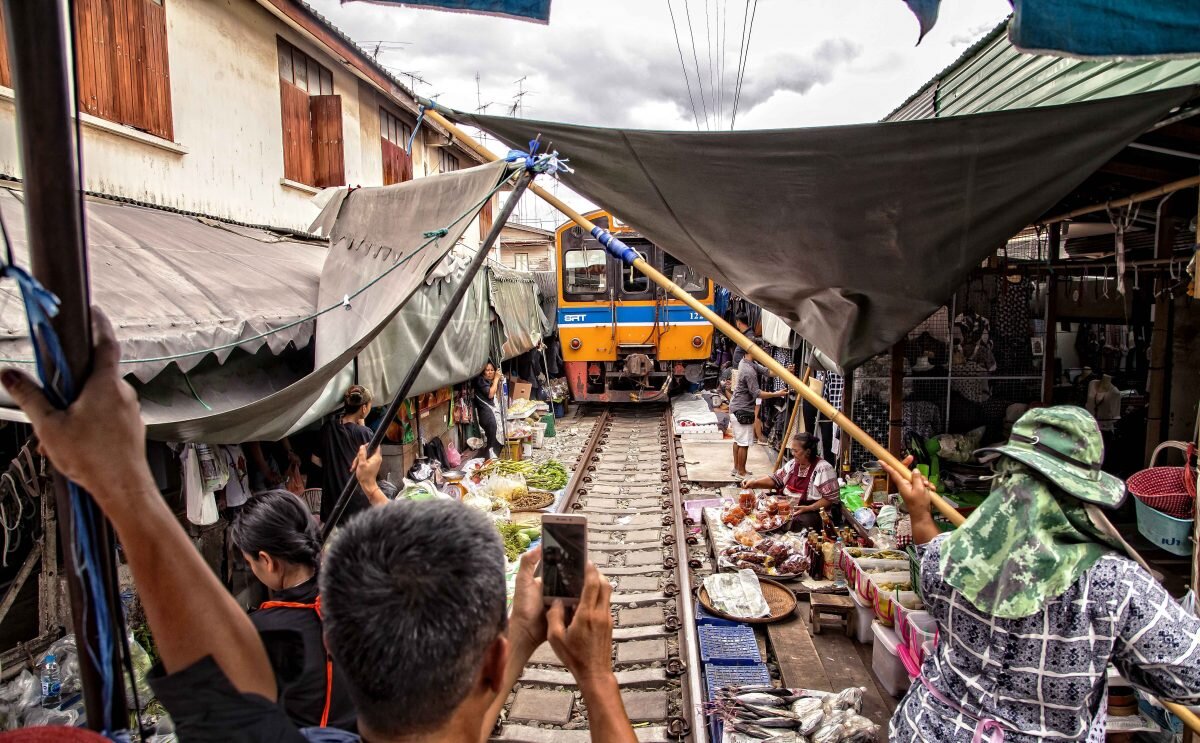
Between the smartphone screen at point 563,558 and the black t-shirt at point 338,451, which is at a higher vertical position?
the smartphone screen at point 563,558

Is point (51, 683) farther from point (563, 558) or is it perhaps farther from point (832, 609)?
point (832, 609)

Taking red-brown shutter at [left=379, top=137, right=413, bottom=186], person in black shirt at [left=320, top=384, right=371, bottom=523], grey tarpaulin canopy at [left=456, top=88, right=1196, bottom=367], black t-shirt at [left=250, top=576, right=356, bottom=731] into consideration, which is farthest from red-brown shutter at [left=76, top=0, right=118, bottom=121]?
red-brown shutter at [left=379, top=137, right=413, bottom=186]

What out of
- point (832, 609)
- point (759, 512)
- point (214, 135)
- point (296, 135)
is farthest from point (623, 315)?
point (832, 609)

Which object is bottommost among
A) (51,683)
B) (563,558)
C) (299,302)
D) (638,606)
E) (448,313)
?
(638,606)

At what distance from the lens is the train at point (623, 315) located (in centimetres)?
1285

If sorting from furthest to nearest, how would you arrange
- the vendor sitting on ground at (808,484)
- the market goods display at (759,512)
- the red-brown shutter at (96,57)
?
1. the market goods display at (759,512)
2. the vendor sitting on ground at (808,484)
3. the red-brown shutter at (96,57)

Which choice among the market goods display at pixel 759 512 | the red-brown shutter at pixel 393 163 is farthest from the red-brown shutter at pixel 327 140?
the market goods display at pixel 759 512

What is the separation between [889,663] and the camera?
3.92m

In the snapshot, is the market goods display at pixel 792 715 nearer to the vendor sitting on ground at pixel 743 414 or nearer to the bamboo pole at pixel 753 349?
the bamboo pole at pixel 753 349

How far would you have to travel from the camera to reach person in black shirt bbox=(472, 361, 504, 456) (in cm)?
976

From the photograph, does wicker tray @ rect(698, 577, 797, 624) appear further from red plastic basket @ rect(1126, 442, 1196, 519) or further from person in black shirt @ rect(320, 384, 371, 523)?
person in black shirt @ rect(320, 384, 371, 523)

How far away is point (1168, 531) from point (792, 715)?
6.82 feet

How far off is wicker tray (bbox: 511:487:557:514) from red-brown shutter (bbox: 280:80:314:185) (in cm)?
489

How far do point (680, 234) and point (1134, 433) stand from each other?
5.42 metres
